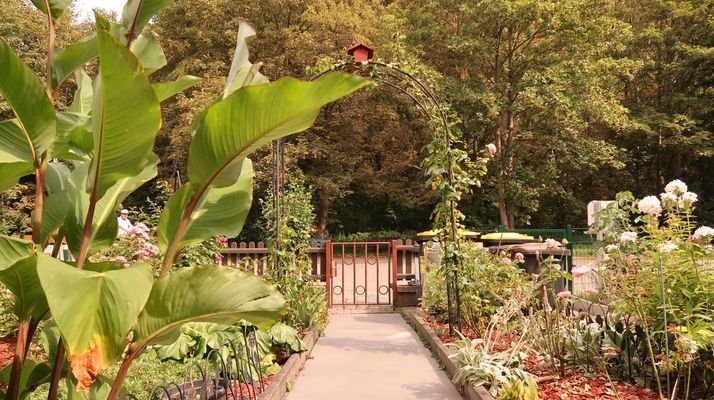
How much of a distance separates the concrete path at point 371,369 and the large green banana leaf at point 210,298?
3.25 m

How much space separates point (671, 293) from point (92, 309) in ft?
12.7

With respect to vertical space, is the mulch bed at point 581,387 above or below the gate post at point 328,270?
below

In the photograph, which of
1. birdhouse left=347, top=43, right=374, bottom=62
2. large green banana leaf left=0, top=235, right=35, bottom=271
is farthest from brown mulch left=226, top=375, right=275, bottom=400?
birdhouse left=347, top=43, right=374, bottom=62

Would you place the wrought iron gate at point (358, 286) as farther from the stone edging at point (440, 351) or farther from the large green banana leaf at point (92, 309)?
the large green banana leaf at point (92, 309)

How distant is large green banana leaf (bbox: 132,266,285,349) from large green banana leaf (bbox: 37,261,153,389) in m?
0.18

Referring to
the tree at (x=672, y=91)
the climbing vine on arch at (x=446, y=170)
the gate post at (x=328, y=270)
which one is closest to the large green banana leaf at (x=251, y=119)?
the climbing vine on arch at (x=446, y=170)

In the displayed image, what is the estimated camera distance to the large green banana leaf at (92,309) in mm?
1342

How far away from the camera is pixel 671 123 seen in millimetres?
22438

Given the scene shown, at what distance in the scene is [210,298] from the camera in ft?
5.32

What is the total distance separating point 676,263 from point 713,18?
872 inches

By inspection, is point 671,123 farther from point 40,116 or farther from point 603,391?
point 40,116

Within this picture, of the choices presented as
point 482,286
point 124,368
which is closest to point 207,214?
point 124,368

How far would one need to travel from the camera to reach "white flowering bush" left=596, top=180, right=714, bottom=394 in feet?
11.8

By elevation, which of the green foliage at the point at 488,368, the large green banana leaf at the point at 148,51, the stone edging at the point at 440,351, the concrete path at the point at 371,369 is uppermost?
the large green banana leaf at the point at 148,51
